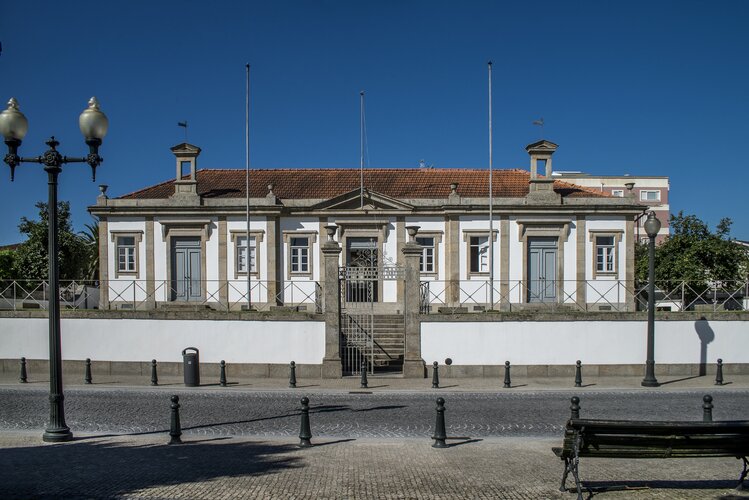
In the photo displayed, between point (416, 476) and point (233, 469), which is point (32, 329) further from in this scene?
point (416, 476)

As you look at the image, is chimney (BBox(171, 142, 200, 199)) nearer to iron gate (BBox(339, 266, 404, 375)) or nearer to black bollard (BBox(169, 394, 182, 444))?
iron gate (BBox(339, 266, 404, 375))

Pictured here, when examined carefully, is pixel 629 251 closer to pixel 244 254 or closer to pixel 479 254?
pixel 479 254

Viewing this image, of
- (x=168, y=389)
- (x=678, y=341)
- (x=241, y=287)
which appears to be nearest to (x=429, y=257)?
(x=241, y=287)

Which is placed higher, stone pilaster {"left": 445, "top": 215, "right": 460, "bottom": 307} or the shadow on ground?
stone pilaster {"left": 445, "top": 215, "right": 460, "bottom": 307}

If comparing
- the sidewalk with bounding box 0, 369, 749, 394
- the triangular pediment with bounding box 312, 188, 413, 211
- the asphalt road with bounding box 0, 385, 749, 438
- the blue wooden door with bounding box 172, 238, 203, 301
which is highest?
the triangular pediment with bounding box 312, 188, 413, 211

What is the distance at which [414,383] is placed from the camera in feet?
56.2

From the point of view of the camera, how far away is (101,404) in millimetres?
14008

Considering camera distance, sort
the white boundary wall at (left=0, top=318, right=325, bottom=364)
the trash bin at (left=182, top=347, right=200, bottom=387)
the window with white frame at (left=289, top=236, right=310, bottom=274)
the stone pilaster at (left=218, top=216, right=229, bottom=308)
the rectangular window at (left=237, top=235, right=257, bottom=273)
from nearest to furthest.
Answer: the trash bin at (left=182, top=347, right=200, bottom=387) < the white boundary wall at (left=0, top=318, right=325, bottom=364) < the stone pilaster at (left=218, top=216, right=229, bottom=308) < the rectangular window at (left=237, top=235, right=257, bottom=273) < the window with white frame at (left=289, top=236, right=310, bottom=274)

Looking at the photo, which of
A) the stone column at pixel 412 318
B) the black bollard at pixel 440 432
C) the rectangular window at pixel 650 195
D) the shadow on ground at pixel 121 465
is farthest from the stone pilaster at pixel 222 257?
the rectangular window at pixel 650 195

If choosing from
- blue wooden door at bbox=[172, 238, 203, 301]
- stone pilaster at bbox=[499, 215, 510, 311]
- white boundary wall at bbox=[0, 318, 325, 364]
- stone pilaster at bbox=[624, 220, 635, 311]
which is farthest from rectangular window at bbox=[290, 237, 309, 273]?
stone pilaster at bbox=[624, 220, 635, 311]

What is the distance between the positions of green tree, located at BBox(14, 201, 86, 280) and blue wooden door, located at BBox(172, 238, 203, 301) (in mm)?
15187

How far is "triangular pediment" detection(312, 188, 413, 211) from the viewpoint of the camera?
27.4 metres

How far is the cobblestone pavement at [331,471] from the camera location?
24.6ft

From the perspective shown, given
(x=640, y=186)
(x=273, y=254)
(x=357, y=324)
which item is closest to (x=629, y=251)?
(x=357, y=324)
